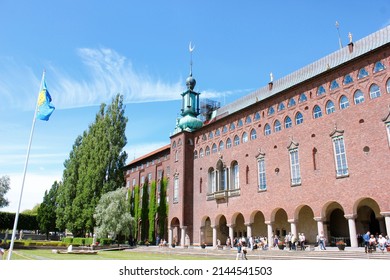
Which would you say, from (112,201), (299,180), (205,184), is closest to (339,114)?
(299,180)

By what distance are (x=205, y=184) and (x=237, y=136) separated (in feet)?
22.3

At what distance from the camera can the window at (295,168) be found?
27516 millimetres

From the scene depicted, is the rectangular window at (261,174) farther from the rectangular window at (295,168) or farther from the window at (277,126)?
the rectangular window at (295,168)

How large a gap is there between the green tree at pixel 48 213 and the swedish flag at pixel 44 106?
144ft

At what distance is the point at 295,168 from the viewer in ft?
91.9

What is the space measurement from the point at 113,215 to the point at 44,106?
82.8ft

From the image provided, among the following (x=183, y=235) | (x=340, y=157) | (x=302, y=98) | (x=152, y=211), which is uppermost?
(x=302, y=98)

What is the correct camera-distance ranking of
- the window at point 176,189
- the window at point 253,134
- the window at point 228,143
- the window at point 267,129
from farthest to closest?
1. the window at point 176,189
2. the window at point 228,143
3. the window at point 253,134
4. the window at point 267,129

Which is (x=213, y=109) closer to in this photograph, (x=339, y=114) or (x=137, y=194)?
(x=137, y=194)

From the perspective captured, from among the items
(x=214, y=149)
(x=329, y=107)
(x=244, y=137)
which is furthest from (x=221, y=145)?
(x=329, y=107)

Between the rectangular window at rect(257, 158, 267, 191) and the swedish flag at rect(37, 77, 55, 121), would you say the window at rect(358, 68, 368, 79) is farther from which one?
the swedish flag at rect(37, 77, 55, 121)

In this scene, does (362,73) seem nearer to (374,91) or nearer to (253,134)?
(374,91)

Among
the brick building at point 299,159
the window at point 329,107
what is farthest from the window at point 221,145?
the window at point 329,107

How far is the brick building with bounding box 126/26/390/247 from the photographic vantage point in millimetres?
23172
